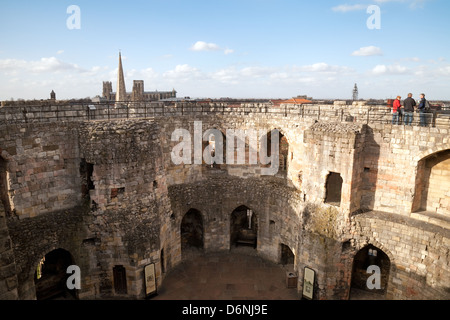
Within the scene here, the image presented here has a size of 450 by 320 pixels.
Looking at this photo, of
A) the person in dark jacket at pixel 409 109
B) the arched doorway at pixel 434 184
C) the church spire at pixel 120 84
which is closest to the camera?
the arched doorway at pixel 434 184

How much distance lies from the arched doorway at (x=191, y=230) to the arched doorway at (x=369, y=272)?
735cm

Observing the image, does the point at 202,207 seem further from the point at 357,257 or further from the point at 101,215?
the point at 357,257

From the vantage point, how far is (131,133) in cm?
1170

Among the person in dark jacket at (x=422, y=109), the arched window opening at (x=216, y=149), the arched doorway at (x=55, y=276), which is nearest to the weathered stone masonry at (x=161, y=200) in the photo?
the person in dark jacket at (x=422, y=109)

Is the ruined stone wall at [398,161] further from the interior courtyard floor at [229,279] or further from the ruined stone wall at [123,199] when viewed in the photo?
the ruined stone wall at [123,199]

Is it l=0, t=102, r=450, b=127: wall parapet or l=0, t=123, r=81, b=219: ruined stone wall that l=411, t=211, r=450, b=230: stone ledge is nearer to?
l=0, t=102, r=450, b=127: wall parapet

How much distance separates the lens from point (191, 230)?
1661cm

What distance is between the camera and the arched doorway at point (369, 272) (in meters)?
12.8

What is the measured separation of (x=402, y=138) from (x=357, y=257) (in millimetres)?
5575

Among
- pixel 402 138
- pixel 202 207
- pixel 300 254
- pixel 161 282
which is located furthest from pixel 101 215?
pixel 402 138

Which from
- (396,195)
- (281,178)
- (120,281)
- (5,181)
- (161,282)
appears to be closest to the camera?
(5,181)

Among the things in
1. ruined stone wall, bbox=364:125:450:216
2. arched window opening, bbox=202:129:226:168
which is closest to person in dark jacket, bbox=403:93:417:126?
ruined stone wall, bbox=364:125:450:216

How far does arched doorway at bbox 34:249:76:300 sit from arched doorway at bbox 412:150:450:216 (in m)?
13.1

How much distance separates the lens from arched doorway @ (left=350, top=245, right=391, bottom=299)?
12.8 m
